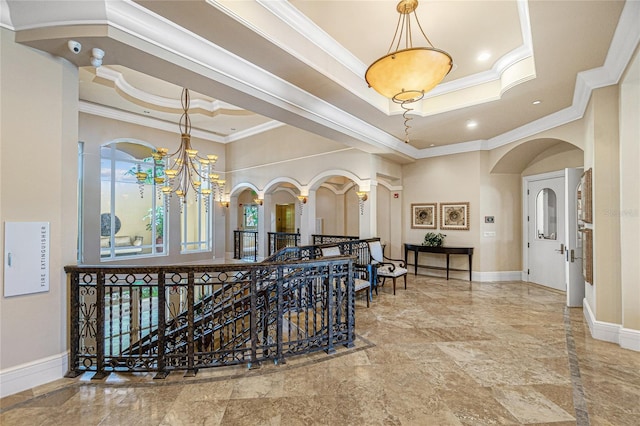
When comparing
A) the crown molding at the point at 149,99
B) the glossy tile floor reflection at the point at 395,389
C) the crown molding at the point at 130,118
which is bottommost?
the glossy tile floor reflection at the point at 395,389

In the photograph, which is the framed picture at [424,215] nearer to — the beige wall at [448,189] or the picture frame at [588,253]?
the beige wall at [448,189]

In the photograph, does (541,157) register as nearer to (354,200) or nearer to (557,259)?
(557,259)

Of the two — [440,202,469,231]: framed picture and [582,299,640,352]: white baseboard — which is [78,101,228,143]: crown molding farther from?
[582,299,640,352]: white baseboard

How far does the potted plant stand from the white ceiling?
299 cm

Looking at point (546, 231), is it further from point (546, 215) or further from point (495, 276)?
point (495, 276)

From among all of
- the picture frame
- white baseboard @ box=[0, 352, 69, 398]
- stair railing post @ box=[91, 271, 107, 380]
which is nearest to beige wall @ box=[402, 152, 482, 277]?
the picture frame

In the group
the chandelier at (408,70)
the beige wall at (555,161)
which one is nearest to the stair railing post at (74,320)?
the chandelier at (408,70)

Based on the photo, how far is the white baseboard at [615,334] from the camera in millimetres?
3424

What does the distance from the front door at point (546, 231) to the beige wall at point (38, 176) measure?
27.6 feet

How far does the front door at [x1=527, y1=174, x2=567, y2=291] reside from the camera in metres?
6.42

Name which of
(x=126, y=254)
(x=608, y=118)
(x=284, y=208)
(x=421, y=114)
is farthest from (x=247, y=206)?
(x=608, y=118)

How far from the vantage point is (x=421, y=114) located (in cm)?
544

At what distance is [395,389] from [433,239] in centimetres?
570

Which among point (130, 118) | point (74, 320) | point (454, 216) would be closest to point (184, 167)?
point (130, 118)
